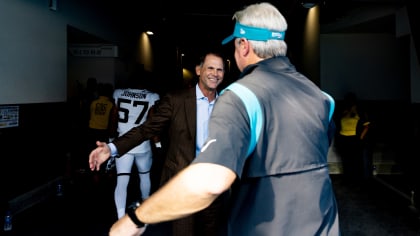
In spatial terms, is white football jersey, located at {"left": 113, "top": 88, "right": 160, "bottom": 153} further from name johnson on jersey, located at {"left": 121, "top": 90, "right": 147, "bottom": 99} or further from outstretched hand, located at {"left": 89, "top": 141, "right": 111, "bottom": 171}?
outstretched hand, located at {"left": 89, "top": 141, "right": 111, "bottom": 171}

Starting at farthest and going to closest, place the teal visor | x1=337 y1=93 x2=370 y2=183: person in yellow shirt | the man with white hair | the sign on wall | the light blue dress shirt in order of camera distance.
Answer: x1=337 y1=93 x2=370 y2=183: person in yellow shirt, the sign on wall, the light blue dress shirt, the teal visor, the man with white hair

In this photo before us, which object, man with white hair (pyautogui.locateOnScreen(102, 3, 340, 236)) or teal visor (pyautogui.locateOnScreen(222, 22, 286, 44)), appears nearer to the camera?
man with white hair (pyautogui.locateOnScreen(102, 3, 340, 236))

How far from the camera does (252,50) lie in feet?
3.83

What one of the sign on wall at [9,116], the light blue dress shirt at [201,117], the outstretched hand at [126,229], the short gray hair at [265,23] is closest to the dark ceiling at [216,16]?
the sign on wall at [9,116]

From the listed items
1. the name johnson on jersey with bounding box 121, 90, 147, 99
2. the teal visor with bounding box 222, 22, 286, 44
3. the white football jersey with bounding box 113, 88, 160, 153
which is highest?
the teal visor with bounding box 222, 22, 286, 44

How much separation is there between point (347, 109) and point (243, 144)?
5.45 metres

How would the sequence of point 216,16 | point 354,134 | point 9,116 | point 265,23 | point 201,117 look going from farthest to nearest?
point 216,16 → point 354,134 → point 9,116 → point 201,117 → point 265,23

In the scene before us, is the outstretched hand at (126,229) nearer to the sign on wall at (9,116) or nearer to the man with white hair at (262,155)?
the man with white hair at (262,155)

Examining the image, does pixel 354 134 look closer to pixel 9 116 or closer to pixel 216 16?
pixel 9 116

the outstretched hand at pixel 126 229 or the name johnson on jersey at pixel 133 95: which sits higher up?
the name johnson on jersey at pixel 133 95

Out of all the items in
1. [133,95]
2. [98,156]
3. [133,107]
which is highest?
[133,95]

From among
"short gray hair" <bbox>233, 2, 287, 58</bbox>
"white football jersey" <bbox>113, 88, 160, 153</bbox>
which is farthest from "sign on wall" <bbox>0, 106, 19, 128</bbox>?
"short gray hair" <bbox>233, 2, 287, 58</bbox>

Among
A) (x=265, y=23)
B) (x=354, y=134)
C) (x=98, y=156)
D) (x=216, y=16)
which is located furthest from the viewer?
→ (x=216, y=16)

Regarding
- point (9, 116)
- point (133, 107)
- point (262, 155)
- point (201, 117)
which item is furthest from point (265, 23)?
point (9, 116)
